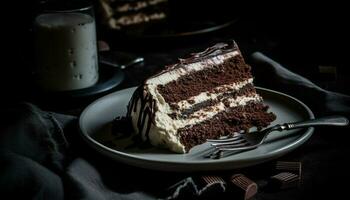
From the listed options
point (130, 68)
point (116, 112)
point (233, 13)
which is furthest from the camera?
point (233, 13)

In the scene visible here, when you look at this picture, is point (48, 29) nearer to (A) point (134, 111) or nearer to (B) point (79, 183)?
(A) point (134, 111)

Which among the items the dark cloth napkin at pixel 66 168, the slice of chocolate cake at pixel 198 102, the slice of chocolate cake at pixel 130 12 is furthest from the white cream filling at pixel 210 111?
the slice of chocolate cake at pixel 130 12

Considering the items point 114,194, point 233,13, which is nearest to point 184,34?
point 233,13

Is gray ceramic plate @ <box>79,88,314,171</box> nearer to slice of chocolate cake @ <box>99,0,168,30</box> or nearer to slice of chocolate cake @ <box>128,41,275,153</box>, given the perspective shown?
slice of chocolate cake @ <box>128,41,275,153</box>

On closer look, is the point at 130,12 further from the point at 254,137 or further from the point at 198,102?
the point at 254,137

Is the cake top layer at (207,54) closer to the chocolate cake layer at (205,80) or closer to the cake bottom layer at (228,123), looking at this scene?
the chocolate cake layer at (205,80)

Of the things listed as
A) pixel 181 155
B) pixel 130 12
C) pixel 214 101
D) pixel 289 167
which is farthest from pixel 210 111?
pixel 130 12

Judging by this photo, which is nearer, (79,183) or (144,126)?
(79,183)
